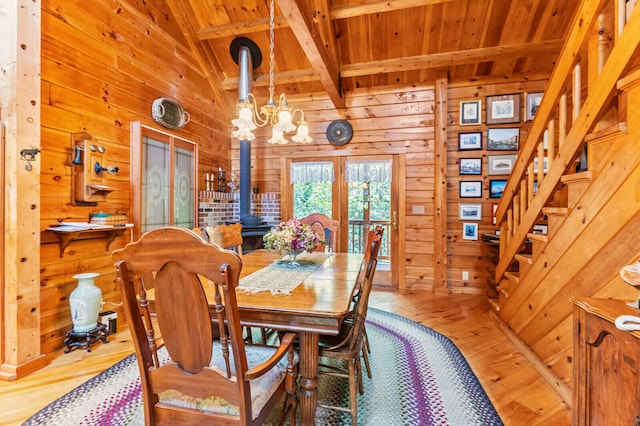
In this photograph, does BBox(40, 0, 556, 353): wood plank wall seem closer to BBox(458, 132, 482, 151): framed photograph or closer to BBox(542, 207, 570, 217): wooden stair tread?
BBox(458, 132, 482, 151): framed photograph

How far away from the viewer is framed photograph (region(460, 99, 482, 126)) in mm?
3877

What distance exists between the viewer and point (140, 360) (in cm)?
104

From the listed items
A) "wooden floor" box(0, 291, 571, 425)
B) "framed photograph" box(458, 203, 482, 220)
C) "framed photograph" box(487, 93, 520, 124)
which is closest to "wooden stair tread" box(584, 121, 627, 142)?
"wooden floor" box(0, 291, 571, 425)

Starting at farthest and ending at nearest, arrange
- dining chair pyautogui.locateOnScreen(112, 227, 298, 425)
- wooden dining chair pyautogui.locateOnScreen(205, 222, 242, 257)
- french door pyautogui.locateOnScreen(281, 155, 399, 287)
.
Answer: french door pyautogui.locateOnScreen(281, 155, 399, 287), wooden dining chair pyautogui.locateOnScreen(205, 222, 242, 257), dining chair pyautogui.locateOnScreen(112, 227, 298, 425)

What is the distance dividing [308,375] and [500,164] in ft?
12.3

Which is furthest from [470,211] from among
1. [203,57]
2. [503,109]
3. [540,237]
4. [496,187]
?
[203,57]

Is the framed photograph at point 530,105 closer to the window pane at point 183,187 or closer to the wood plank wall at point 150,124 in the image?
the wood plank wall at point 150,124

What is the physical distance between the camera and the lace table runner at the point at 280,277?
5.09 ft

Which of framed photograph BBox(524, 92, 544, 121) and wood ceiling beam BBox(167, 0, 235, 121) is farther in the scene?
framed photograph BBox(524, 92, 544, 121)

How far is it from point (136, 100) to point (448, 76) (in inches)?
151

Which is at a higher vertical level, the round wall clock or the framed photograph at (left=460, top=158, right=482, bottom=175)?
the round wall clock

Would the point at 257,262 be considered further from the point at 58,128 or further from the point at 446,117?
the point at 446,117

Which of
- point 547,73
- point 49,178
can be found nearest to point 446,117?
point 547,73

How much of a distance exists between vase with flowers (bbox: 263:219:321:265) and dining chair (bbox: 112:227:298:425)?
0.99m
